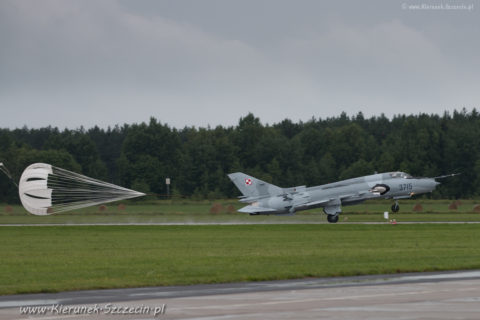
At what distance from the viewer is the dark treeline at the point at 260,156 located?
117375 millimetres

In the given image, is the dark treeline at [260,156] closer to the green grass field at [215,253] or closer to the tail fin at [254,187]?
the tail fin at [254,187]

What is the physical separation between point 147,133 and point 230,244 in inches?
4080

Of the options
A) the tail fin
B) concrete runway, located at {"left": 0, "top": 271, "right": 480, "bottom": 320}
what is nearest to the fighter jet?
Result: the tail fin

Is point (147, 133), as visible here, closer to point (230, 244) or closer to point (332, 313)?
point (230, 244)

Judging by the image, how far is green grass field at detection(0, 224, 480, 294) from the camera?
21.1 metres

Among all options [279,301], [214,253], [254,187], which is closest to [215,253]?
[214,253]

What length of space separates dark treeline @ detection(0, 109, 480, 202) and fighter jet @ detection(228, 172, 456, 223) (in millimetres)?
56753

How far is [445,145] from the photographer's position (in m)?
124

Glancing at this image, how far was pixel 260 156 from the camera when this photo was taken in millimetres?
138000

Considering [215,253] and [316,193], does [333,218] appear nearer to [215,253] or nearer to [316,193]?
[316,193]

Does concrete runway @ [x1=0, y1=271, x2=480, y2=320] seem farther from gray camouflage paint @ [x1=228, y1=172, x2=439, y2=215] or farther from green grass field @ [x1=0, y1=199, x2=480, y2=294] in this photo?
gray camouflage paint @ [x1=228, y1=172, x2=439, y2=215]

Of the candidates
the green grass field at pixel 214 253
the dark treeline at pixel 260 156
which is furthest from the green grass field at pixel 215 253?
the dark treeline at pixel 260 156

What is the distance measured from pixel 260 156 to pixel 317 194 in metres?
83.0

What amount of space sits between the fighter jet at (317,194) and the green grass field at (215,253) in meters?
8.71
